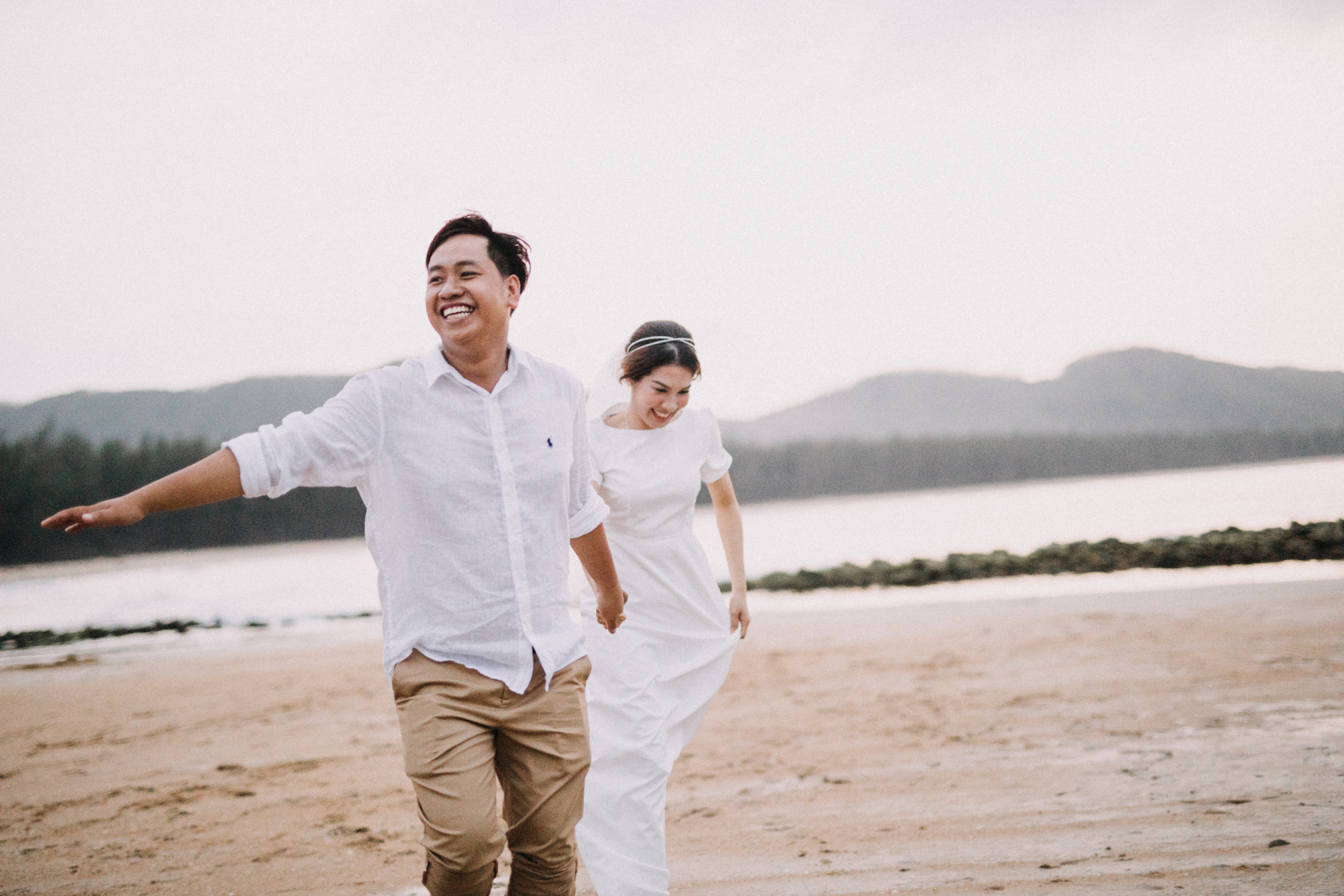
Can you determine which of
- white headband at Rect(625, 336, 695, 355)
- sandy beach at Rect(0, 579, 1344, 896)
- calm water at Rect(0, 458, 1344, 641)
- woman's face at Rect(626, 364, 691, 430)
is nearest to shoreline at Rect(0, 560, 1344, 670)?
calm water at Rect(0, 458, 1344, 641)

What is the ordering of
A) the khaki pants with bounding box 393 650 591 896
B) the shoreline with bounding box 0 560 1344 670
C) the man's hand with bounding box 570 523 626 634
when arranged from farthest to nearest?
1. the shoreline with bounding box 0 560 1344 670
2. the man's hand with bounding box 570 523 626 634
3. the khaki pants with bounding box 393 650 591 896

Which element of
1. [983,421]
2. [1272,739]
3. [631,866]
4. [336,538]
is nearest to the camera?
[631,866]

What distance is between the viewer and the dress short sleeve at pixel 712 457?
4.20 metres

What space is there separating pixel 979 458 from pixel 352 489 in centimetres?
5240

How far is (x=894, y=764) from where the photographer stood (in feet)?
17.6

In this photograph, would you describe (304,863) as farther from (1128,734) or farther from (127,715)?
(127,715)

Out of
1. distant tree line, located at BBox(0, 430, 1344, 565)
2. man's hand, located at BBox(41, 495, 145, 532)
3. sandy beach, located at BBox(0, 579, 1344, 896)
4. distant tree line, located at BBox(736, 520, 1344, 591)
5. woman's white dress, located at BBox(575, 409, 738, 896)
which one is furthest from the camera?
distant tree line, located at BBox(0, 430, 1344, 565)

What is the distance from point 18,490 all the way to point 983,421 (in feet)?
A: 402

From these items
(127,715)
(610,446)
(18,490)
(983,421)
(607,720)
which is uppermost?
(983,421)

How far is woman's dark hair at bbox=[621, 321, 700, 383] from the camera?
370cm

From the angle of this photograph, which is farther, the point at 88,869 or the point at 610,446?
the point at 88,869

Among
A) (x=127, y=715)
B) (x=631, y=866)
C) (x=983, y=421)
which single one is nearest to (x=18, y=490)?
(x=127, y=715)

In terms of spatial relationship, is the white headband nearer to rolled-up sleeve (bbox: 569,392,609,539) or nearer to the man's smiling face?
rolled-up sleeve (bbox: 569,392,609,539)

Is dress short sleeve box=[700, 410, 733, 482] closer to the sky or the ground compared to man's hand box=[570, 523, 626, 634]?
closer to the sky
